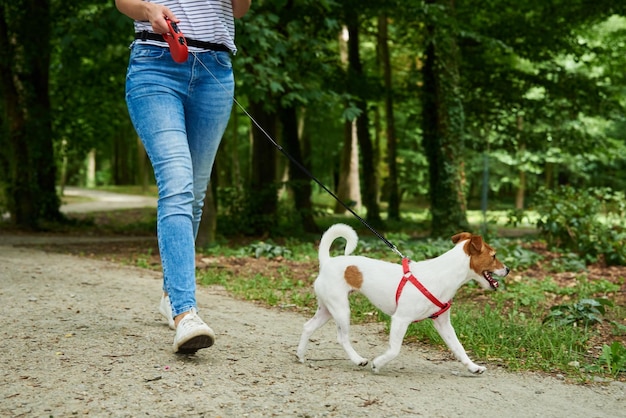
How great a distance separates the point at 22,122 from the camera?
15195 mm

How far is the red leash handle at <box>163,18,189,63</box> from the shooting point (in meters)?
3.74

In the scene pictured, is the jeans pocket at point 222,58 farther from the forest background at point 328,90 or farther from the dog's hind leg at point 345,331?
the forest background at point 328,90

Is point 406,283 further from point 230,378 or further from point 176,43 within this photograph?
point 176,43

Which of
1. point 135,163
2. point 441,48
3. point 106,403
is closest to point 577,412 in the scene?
point 106,403

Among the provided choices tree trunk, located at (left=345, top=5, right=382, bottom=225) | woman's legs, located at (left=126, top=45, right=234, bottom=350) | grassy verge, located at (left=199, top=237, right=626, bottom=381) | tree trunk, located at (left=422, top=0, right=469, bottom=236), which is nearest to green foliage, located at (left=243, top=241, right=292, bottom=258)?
grassy verge, located at (left=199, top=237, right=626, bottom=381)

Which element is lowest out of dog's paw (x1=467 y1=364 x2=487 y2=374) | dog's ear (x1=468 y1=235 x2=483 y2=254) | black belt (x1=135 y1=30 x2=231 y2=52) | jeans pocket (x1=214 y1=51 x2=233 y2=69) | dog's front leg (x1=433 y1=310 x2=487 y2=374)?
dog's paw (x1=467 y1=364 x2=487 y2=374)

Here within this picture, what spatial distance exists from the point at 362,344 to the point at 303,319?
107 cm

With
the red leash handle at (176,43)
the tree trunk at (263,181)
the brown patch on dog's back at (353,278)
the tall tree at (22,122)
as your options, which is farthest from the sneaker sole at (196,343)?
the tall tree at (22,122)

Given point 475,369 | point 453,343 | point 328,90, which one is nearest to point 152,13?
point 453,343

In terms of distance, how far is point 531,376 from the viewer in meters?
4.31

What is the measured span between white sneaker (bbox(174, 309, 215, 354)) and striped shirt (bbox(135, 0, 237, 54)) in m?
1.50

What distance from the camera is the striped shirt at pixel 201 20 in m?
3.97

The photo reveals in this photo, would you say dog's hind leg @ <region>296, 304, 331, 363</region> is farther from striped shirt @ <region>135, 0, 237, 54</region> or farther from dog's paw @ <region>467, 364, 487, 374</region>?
striped shirt @ <region>135, 0, 237, 54</region>

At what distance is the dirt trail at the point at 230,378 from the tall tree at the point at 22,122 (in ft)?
34.3
